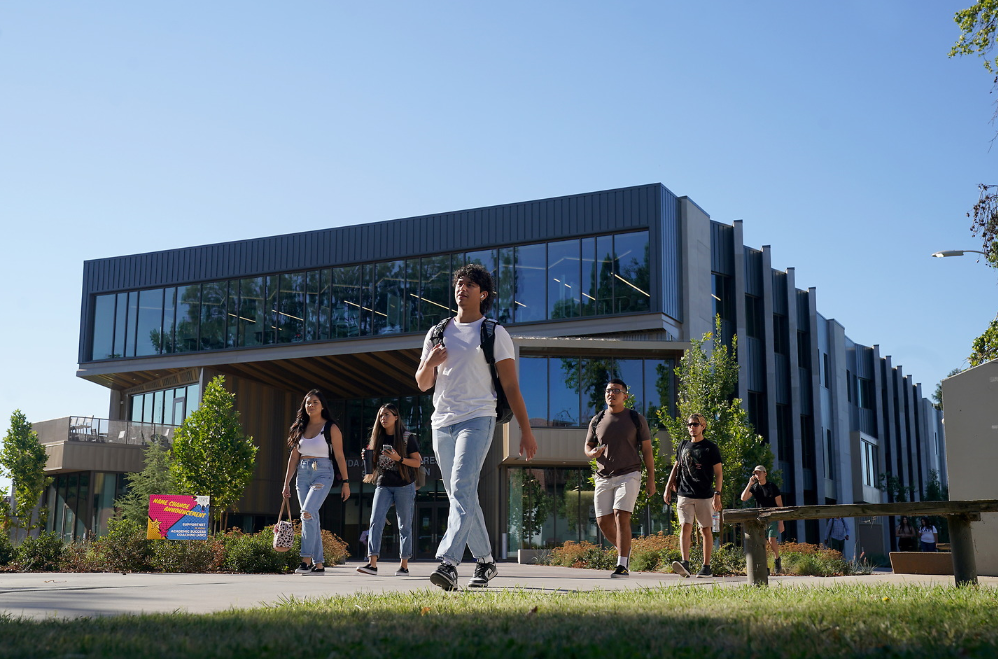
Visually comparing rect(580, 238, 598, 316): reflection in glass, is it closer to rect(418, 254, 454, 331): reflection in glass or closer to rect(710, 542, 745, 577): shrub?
rect(418, 254, 454, 331): reflection in glass

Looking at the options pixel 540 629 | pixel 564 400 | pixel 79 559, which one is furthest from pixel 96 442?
pixel 540 629

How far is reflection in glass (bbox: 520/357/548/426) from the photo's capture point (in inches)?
1198

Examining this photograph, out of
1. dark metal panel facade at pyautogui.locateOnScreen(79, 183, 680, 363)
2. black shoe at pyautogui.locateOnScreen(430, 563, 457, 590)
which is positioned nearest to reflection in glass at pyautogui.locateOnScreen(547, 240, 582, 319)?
dark metal panel facade at pyautogui.locateOnScreen(79, 183, 680, 363)

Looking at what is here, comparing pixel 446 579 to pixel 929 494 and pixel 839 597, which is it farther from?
pixel 929 494

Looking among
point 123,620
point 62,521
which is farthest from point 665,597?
point 62,521

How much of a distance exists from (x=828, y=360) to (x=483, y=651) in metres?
46.1

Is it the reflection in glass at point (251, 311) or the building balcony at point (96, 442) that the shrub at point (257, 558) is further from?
the reflection in glass at point (251, 311)

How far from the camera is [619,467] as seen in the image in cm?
936

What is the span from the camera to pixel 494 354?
6.31 meters

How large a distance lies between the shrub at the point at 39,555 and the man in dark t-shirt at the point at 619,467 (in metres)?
8.76

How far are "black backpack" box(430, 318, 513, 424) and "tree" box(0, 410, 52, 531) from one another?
3325cm

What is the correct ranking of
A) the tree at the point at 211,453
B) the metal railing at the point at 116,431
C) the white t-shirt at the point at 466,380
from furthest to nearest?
the metal railing at the point at 116,431
the tree at the point at 211,453
the white t-shirt at the point at 466,380

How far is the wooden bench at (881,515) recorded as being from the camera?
21.5 ft

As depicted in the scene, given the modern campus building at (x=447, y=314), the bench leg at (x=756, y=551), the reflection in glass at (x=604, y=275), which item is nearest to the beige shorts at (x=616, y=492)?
the bench leg at (x=756, y=551)
